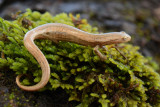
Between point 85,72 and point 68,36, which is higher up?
point 68,36

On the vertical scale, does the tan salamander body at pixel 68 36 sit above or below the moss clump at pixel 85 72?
above

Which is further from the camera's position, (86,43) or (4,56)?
(86,43)

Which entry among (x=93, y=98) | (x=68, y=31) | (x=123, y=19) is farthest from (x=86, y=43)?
(x=123, y=19)

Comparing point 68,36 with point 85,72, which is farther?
point 68,36

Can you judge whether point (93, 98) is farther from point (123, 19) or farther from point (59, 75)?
point (123, 19)

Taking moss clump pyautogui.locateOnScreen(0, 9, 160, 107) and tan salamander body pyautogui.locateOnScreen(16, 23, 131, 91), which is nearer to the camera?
moss clump pyautogui.locateOnScreen(0, 9, 160, 107)

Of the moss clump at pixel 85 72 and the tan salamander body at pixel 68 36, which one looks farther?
the tan salamander body at pixel 68 36

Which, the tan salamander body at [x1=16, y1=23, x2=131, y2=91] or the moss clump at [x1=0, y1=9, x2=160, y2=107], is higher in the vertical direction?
the tan salamander body at [x1=16, y1=23, x2=131, y2=91]

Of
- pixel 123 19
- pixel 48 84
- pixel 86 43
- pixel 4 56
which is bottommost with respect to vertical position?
pixel 123 19
